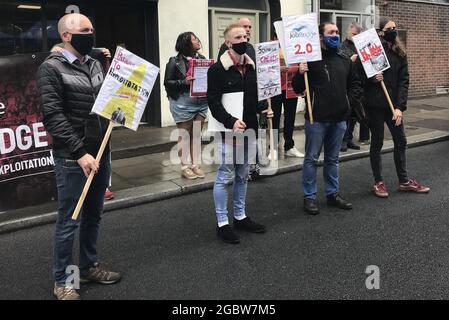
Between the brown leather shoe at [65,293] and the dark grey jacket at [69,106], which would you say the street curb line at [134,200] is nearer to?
the brown leather shoe at [65,293]

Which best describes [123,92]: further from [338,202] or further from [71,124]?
[338,202]

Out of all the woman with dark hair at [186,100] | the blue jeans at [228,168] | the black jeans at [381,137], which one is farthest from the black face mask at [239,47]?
the black jeans at [381,137]

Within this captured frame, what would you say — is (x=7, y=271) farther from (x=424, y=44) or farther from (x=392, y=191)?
(x=424, y=44)

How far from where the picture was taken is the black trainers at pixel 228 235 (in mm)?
4293

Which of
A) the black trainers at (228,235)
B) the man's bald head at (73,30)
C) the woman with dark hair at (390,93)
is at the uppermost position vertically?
the man's bald head at (73,30)

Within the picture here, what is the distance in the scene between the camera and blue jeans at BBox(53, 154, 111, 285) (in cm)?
323

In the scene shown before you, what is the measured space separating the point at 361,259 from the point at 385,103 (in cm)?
227

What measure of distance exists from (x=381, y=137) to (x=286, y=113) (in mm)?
1979

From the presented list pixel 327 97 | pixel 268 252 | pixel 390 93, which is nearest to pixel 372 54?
pixel 390 93

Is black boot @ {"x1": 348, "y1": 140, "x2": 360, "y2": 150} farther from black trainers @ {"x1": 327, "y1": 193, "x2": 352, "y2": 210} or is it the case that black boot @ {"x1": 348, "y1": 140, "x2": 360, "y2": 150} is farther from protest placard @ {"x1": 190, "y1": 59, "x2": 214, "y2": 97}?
protest placard @ {"x1": 190, "y1": 59, "x2": 214, "y2": 97}

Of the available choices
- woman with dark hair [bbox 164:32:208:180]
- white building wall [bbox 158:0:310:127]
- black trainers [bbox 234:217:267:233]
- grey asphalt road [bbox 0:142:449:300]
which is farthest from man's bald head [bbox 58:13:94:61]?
white building wall [bbox 158:0:310:127]

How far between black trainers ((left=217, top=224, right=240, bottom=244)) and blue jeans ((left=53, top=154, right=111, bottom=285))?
123 centimetres

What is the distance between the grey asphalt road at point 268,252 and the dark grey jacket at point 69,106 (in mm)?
1120

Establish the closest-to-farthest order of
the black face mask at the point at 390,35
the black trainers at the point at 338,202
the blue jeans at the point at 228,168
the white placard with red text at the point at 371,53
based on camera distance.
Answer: the blue jeans at the point at 228,168 → the black trainers at the point at 338,202 → the white placard with red text at the point at 371,53 → the black face mask at the point at 390,35
